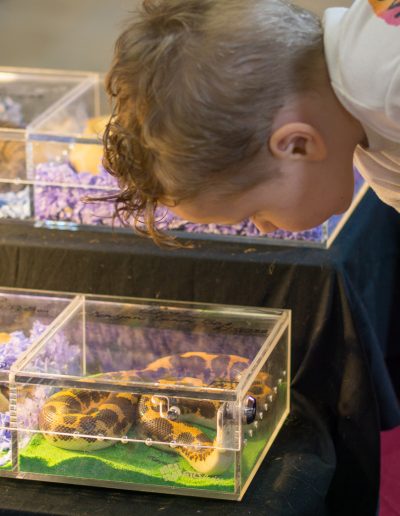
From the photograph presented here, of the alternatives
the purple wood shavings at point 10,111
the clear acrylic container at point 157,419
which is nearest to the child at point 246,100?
the clear acrylic container at point 157,419

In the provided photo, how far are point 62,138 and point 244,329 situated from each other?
0.54 metres

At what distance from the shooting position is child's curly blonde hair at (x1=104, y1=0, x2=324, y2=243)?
3.76 ft

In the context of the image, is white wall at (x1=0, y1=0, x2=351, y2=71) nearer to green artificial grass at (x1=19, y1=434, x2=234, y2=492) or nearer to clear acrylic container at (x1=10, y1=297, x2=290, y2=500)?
clear acrylic container at (x1=10, y1=297, x2=290, y2=500)

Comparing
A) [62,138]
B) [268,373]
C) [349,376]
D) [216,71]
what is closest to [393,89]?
[216,71]

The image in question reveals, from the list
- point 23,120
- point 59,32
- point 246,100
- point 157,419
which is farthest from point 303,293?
point 59,32

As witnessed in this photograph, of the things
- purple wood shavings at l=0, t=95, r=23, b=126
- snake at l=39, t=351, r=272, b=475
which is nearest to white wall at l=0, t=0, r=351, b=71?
purple wood shavings at l=0, t=95, r=23, b=126

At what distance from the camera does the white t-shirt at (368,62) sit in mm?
1113

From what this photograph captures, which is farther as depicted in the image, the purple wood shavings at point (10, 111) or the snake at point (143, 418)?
the purple wood shavings at point (10, 111)

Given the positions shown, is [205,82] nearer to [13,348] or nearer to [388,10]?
[388,10]

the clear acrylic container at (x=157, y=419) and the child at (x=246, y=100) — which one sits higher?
the child at (x=246, y=100)

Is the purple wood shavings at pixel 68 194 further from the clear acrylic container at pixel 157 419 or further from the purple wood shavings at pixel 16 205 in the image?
the clear acrylic container at pixel 157 419

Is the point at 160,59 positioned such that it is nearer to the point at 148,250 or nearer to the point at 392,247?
the point at 148,250

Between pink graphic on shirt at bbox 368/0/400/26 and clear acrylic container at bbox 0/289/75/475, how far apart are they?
722mm

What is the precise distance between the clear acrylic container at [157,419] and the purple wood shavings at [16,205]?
38cm
